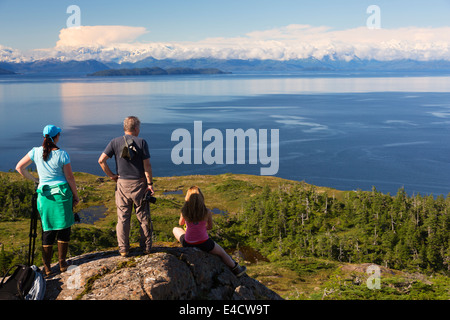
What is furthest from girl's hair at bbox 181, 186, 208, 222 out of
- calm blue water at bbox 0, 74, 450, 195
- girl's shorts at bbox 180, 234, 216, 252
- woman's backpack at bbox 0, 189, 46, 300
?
calm blue water at bbox 0, 74, 450, 195

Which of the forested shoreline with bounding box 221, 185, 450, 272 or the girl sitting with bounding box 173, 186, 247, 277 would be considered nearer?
the girl sitting with bounding box 173, 186, 247, 277

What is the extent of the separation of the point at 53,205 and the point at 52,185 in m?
0.47

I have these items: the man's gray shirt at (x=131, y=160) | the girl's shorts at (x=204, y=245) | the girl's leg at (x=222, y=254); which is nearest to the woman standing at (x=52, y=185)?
the man's gray shirt at (x=131, y=160)

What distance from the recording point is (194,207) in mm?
9406

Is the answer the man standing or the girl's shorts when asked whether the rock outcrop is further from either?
the man standing

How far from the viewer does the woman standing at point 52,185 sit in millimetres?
8766

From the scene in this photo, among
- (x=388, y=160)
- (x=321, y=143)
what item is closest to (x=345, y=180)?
(x=388, y=160)

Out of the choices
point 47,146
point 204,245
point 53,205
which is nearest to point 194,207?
point 204,245

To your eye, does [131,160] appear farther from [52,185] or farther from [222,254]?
→ [222,254]

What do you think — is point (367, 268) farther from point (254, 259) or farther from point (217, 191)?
point (217, 191)

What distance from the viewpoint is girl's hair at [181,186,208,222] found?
9.38 m

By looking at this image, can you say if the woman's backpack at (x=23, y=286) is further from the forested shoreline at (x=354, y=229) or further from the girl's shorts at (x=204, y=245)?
the forested shoreline at (x=354, y=229)

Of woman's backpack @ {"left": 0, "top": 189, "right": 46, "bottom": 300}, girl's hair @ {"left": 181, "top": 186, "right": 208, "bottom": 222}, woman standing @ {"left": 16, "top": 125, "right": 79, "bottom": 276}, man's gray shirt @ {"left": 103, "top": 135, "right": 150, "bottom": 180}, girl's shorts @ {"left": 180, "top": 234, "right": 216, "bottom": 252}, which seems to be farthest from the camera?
girl's shorts @ {"left": 180, "top": 234, "right": 216, "bottom": 252}
